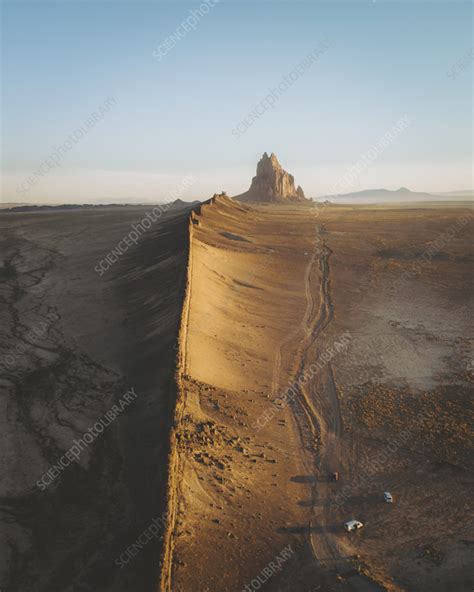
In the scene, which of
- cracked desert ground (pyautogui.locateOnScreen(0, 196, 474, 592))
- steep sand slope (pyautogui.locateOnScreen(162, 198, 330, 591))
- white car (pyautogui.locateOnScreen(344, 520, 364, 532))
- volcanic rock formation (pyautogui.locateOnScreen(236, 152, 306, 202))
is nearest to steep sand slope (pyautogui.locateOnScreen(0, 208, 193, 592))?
cracked desert ground (pyautogui.locateOnScreen(0, 196, 474, 592))

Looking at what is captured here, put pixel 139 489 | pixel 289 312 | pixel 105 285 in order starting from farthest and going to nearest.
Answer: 1. pixel 105 285
2. pixel 289 312
3. pixel 139 489

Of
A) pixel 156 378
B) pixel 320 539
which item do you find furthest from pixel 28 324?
pixel 320 539

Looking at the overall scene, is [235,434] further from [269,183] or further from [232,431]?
[269,183]

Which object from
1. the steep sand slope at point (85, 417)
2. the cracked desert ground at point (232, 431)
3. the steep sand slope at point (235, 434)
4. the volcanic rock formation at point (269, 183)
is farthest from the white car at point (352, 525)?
the volcanic rock formation at point (269, 183)

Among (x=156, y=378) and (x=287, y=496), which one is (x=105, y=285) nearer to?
(x=156, y=378)

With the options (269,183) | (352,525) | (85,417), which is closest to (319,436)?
(352,525)

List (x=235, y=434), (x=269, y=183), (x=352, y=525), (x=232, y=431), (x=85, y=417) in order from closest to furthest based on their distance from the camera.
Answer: (x=352, y=525)
(x=235, y=434)
(x=232, y=431)
(x=85, y=417)
(x=269, y=183)

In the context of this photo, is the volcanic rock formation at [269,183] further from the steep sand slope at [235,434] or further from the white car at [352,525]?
the white car at [352,525]
